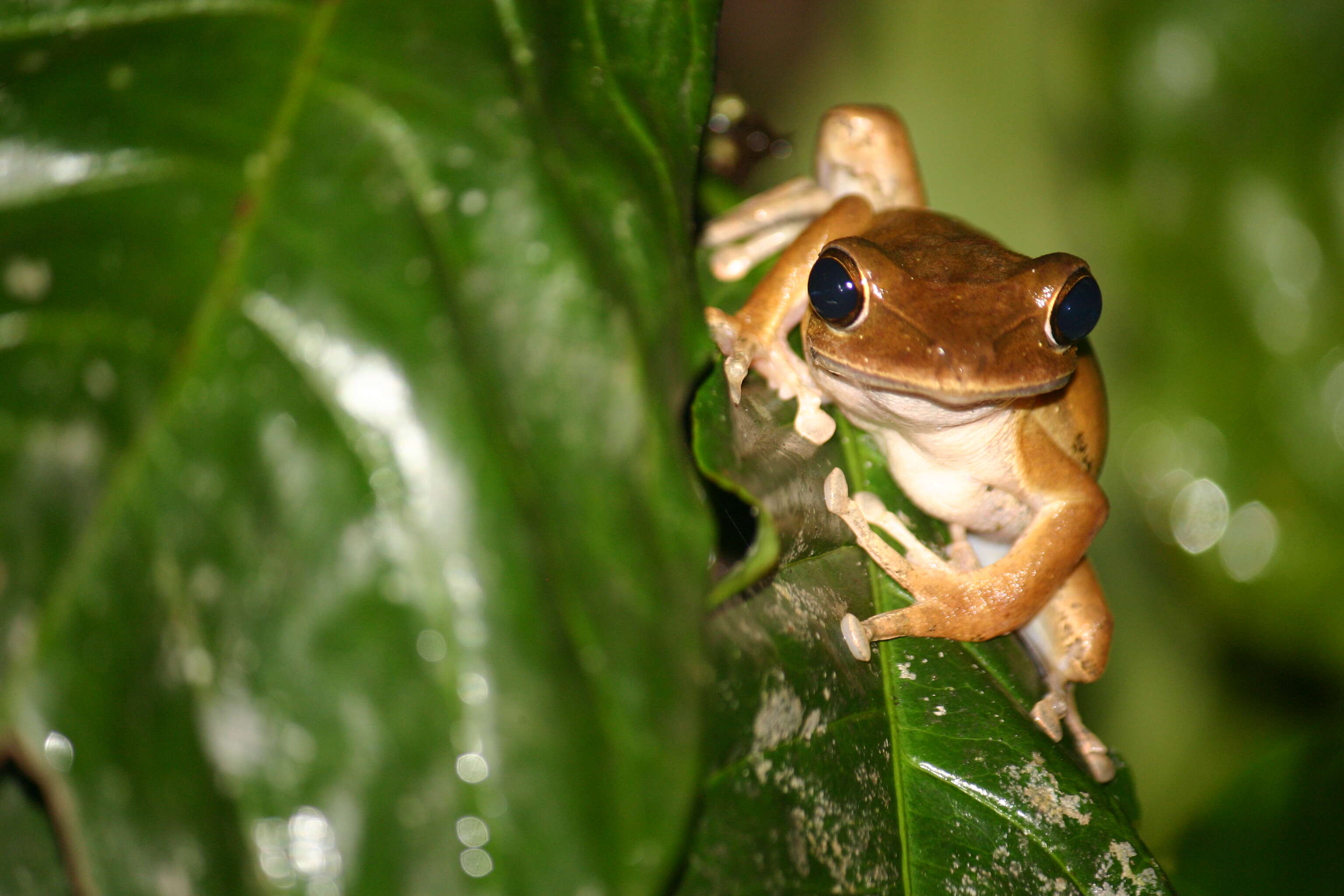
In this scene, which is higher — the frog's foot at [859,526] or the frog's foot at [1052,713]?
the frog's foot at [859,526]

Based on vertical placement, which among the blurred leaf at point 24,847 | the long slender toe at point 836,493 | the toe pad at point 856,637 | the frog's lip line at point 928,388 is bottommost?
the blurred leaf at point 24,847

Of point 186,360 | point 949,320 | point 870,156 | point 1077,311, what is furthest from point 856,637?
point 870,156

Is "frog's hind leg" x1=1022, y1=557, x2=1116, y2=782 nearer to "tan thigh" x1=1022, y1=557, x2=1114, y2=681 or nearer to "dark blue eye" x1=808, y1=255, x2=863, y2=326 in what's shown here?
"tan thigh" x1=1022, y1=557, x2=1114, y2=681

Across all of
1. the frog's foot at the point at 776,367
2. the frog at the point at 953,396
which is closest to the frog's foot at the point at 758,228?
the frog at the point at 953,396

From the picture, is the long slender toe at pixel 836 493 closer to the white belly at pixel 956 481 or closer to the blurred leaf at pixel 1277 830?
the white belly at pixel 956 481

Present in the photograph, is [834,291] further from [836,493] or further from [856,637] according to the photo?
[856,637]

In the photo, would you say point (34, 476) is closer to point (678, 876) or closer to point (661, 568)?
point (661, 568)

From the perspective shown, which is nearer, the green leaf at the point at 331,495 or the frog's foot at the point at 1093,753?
the green leaf at the point at 331,495
